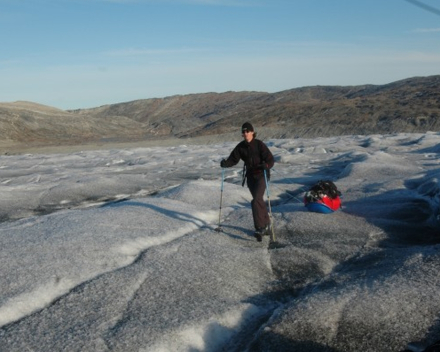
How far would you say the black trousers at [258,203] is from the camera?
9.77 metres

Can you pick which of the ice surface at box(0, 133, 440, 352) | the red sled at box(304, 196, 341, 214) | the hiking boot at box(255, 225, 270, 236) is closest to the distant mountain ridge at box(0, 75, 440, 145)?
the red sled at box(304, 196, 341, 214)

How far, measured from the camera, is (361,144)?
115ft

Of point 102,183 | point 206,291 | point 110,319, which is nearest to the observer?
point 110,319

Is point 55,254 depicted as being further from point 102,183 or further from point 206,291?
point 102,183

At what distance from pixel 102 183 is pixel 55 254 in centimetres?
1082

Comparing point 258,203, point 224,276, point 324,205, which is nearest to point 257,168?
point 258,203

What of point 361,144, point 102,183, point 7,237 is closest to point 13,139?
point 361,144

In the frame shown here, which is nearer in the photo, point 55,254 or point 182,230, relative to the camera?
point 55,254

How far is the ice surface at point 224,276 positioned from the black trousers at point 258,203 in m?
0.44

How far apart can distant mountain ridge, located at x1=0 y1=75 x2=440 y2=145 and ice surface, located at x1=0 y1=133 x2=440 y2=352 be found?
155ft

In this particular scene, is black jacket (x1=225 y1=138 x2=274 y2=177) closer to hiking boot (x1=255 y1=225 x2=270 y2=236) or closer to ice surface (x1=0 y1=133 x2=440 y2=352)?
hiking boot (x1=255 y1=225 x2=270 y2=236)

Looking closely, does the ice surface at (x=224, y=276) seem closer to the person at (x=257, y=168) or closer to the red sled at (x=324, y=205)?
the red sled at (x=324, y=205)

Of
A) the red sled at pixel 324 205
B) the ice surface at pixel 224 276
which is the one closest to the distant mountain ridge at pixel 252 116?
the red sled at pixel 324 205

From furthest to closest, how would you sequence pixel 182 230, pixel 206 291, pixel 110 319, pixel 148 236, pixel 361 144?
pixel 361 144 < pixel 182 230 < pixel 148 236 < pixel 206 291 < pixel 110 319
